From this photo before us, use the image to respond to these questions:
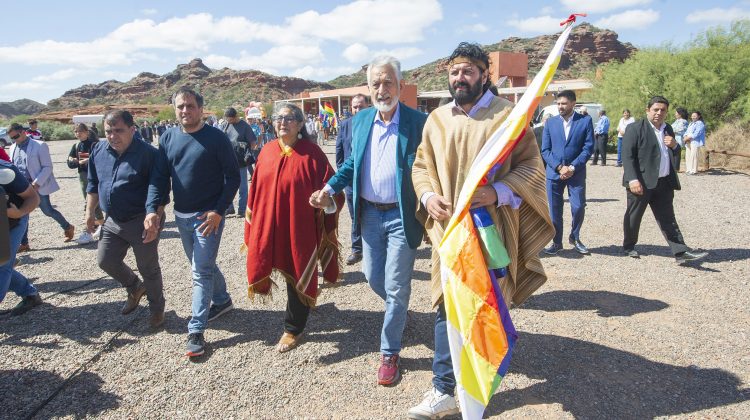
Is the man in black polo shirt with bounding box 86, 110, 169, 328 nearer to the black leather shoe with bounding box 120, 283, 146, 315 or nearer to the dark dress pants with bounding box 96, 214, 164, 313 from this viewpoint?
the dark dress pants with bounding box 96, 214, 164, 313

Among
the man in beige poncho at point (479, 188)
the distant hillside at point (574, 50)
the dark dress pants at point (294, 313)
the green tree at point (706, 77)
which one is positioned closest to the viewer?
the man in beige poncho at point (479, 188)

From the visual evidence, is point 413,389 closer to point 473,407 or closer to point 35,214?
point 473,407

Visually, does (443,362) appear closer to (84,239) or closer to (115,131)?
(115,131)

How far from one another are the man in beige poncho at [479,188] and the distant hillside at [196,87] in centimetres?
10424

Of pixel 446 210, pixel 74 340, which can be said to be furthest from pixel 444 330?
pixel 74 340

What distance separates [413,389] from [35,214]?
10163mm

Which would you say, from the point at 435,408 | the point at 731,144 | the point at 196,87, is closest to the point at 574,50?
the point at 196,87

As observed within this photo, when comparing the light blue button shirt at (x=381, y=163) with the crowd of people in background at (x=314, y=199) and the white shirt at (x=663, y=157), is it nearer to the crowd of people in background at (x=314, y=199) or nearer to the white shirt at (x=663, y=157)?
the crowd of people in background at (x=314, y=199)

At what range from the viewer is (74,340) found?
155 inches

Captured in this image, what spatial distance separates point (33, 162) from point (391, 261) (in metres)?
6.67

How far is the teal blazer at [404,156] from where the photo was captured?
2979mm

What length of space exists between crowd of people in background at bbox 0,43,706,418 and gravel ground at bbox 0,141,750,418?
24 centimetres

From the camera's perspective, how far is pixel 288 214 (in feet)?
11.7

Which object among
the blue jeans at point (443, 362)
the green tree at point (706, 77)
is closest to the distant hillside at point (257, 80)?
the green tree at point (706, 77)
